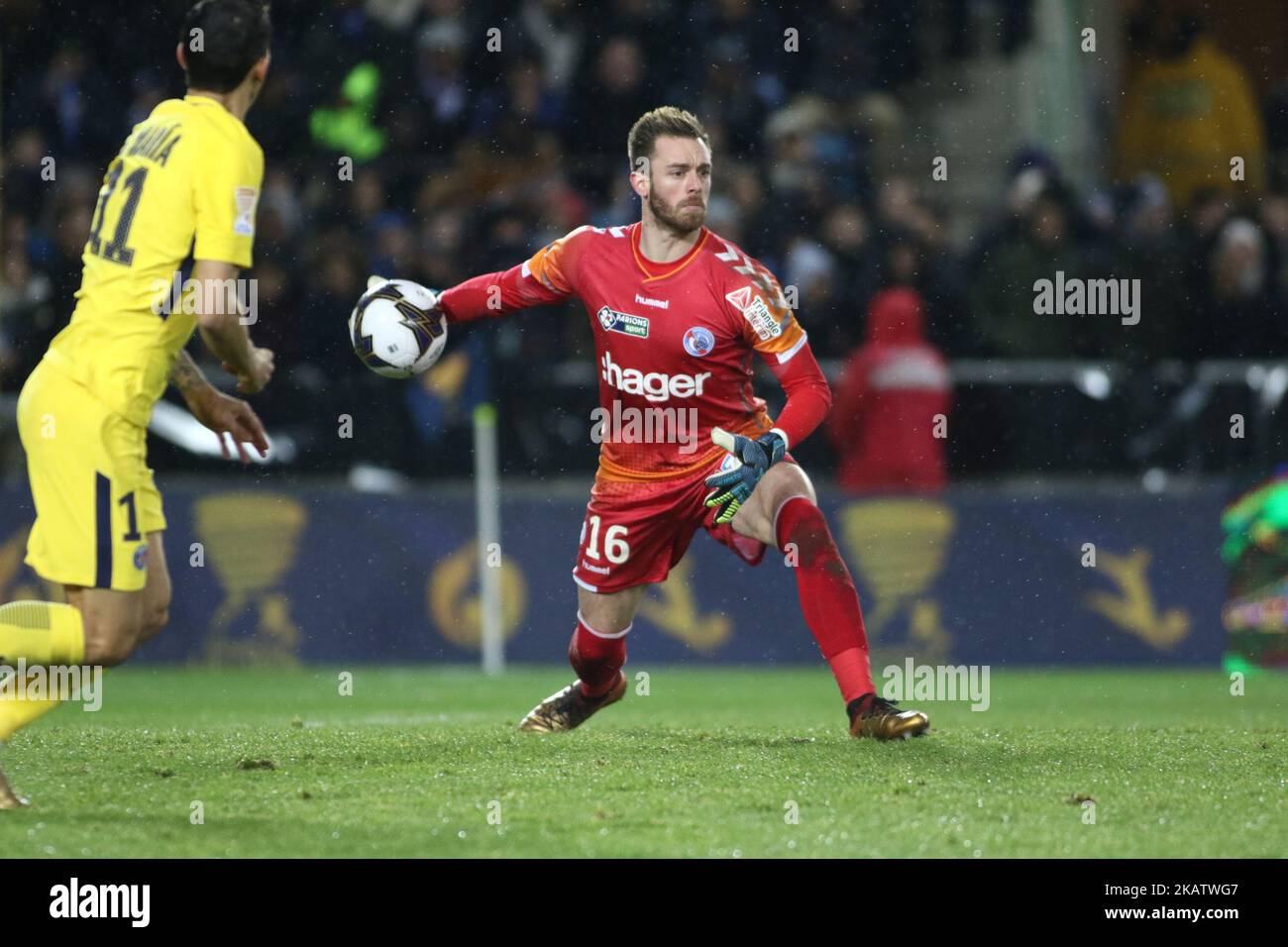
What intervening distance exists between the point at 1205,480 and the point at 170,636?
23.0ft

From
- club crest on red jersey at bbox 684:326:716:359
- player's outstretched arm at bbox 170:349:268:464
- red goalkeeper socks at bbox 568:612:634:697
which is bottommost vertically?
red goalkeeper socks at bbox 568:612:634:697

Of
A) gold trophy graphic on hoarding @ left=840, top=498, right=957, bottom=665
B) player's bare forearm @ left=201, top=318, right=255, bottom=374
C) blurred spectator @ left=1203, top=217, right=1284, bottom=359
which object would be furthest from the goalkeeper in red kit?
blurred spectator @ left=1203, top=217, right=1284, bottom=359

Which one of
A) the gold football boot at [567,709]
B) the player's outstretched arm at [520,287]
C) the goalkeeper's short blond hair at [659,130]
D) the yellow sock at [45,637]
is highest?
the goalkeeper's short blond hair at [659,130]

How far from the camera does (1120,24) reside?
1780cm

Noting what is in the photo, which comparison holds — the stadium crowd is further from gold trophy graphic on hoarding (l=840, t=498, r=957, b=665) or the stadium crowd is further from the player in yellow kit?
the player in yellow kit

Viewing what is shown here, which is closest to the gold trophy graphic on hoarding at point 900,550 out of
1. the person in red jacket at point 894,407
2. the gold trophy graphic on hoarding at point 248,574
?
the person in red jacket at point 894,407

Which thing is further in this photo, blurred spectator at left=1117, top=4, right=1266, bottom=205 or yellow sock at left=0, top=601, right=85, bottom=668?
blurred spectator at left=1117, top=4, right=1266, bottom=205

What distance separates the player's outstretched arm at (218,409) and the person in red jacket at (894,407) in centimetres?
676

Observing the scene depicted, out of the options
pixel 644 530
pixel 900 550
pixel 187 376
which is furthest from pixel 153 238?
pixel 900 550

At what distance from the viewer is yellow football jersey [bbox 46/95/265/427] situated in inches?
239

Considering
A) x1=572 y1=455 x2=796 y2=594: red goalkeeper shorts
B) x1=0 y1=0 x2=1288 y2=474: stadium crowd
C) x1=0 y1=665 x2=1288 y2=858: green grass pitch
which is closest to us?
x1=0 y1=665 x2=1288 y2=858: green grass pitch

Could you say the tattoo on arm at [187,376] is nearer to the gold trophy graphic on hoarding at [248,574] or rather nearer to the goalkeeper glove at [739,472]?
the goalkeeper glove at [739,472]

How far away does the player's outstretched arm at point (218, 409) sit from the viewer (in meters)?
6.63

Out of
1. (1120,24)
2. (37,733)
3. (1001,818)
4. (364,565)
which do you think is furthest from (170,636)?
(1120,24)
